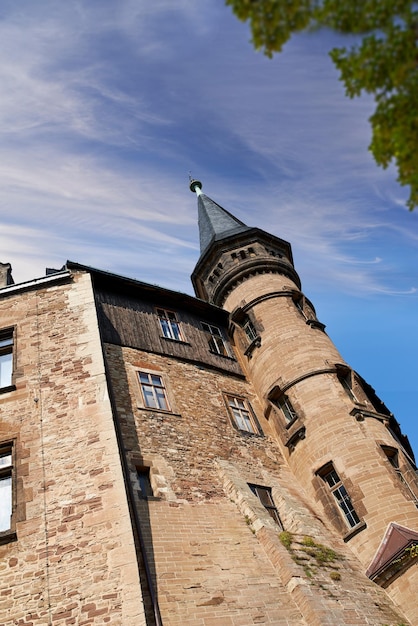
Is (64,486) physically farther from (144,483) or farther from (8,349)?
(8,349)

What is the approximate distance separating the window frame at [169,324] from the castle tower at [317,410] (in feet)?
8.41

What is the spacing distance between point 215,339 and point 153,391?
4.92 meters

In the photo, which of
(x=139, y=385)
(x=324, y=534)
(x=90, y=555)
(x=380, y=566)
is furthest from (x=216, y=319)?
(x=90, y=555)

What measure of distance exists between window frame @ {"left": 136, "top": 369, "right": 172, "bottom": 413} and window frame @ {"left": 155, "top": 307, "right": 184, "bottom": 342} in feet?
7.25

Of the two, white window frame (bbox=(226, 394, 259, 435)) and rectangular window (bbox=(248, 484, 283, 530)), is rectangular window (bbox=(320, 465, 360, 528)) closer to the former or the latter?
rectangular window (bbox=(248, 484, 283, 530))

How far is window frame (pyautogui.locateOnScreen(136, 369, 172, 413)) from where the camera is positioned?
1448 centimetres

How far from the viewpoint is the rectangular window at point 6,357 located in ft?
42.4

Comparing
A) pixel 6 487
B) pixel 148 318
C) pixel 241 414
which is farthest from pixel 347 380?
pixel 6 487

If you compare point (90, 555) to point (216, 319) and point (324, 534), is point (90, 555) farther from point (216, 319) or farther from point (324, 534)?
point (216, 319)

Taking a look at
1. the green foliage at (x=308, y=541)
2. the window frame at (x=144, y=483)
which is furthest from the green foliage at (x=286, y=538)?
the window frame at (x=144, y=483)

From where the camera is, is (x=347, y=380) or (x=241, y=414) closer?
(x=241, y=414)

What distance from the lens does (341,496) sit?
14266mm

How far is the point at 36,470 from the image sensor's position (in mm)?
10664

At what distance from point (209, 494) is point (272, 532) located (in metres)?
1.75
